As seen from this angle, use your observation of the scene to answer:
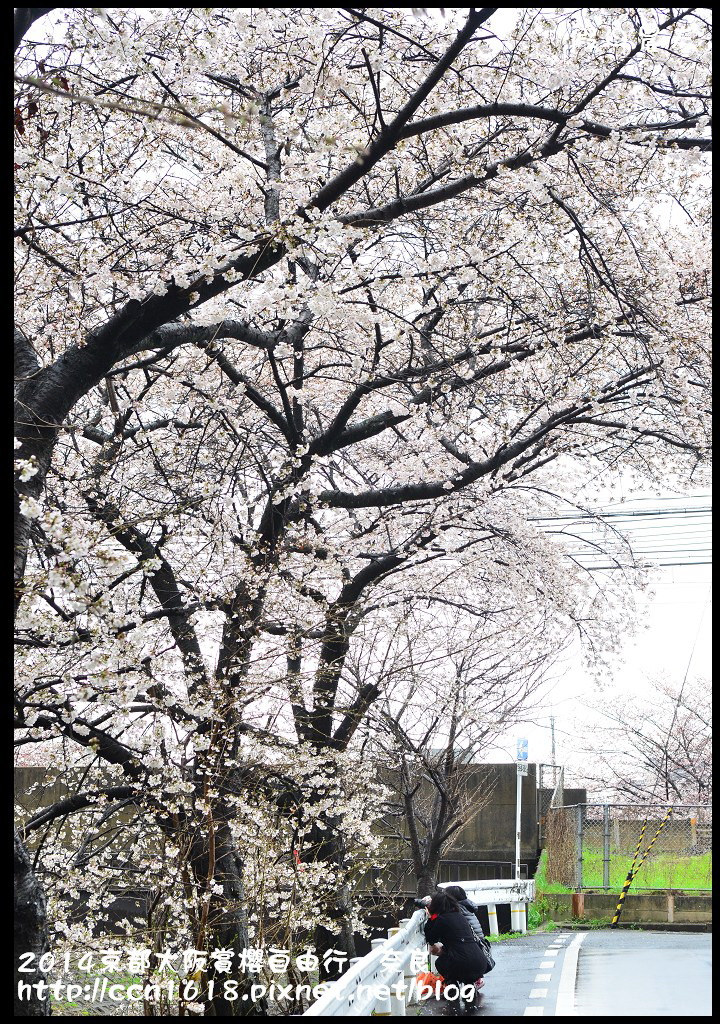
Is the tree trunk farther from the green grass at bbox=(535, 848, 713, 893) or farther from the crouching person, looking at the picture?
the green grass at bbox=(535, 848, 713, 893)

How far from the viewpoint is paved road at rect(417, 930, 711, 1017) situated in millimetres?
7324

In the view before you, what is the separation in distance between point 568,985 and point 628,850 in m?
→ 8.32

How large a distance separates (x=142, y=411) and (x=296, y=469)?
166cm

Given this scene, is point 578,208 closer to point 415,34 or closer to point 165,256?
point 415,34

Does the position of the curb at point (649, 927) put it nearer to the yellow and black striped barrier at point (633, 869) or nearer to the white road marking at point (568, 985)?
the yellow and black striped barrier at point (633, 869)

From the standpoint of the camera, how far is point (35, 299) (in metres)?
7.35

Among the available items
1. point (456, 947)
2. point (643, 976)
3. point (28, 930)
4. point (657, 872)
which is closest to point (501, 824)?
point (657, 872)

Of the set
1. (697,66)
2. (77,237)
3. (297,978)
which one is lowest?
(297,978)

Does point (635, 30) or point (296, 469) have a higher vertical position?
point (635, 30)

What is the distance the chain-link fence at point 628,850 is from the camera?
49.7 ft

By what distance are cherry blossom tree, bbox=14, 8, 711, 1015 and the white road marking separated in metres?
2.36

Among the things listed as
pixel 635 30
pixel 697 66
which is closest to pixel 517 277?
pixel 697 66

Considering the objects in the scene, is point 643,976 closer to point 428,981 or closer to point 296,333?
point 428,981
